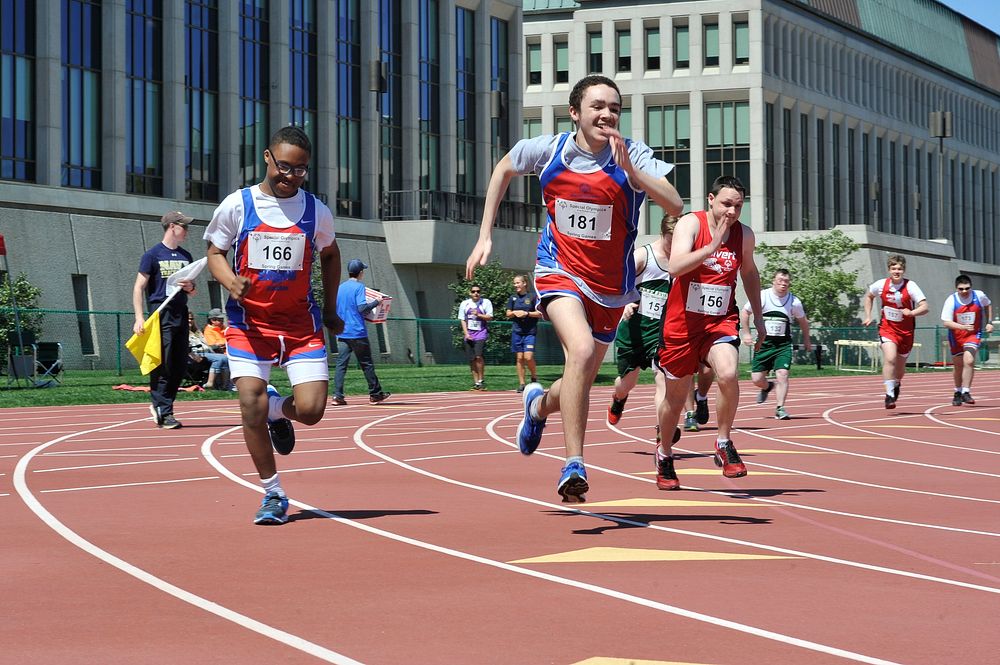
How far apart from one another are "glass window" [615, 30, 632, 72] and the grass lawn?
4137 centimetres

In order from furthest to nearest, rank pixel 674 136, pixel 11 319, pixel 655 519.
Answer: pixel 674 136 < pixel 11 319 < pixel 655 519

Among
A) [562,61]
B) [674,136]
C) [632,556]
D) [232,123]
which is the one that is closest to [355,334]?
[632,556]

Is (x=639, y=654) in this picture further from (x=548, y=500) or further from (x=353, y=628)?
(x=548, y=500)

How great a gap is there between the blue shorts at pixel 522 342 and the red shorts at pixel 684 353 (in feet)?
Result: 51.8

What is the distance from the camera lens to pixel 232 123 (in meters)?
47.0

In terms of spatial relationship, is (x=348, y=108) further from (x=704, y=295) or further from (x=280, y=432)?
(x=280, y=432)

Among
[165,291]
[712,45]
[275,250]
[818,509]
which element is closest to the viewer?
[275,250]

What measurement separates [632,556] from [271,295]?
2.61 m

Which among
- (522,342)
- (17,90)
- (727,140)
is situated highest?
(727,140)

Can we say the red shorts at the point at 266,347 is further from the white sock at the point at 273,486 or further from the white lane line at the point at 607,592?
the white lane line at the point at 607,592

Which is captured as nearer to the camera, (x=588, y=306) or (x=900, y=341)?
(x=588, y=306)

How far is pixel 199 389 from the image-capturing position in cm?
2572

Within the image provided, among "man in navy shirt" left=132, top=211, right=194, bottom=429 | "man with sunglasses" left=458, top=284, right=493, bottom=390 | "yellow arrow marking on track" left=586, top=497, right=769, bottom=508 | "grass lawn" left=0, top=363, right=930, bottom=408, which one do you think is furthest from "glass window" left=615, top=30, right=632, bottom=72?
"yellow arrow marking on track" left=586, top=497, right=769, bottom=508

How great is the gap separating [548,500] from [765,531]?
72.8 inches
